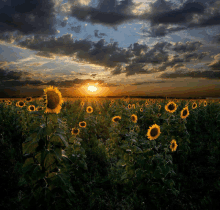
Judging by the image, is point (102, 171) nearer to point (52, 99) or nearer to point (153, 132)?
point (153, 132)

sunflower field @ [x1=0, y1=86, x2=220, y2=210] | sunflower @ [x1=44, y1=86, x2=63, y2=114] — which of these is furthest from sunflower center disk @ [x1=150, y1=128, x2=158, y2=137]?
sunflower @ [x1=44, y1=86, x2=63, y2=114]

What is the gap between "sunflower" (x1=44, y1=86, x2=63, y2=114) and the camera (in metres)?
2.52

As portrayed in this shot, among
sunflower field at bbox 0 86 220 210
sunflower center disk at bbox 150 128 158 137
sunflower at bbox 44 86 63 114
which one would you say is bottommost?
sunflower field at bbox 0 86 220 210

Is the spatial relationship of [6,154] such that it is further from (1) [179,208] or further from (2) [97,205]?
(1) [179,208]

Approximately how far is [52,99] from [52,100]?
17mm

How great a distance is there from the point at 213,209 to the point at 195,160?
7.75 feet

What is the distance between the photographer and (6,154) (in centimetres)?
480

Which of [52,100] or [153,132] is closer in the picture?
[52,100]

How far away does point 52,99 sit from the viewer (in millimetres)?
2562

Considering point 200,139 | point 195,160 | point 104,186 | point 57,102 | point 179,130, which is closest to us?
point 57,102

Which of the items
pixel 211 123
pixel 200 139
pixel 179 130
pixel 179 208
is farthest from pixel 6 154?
A: pixel 211 123

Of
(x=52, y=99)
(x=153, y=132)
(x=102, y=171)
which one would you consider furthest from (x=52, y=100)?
(x=102, y=171)

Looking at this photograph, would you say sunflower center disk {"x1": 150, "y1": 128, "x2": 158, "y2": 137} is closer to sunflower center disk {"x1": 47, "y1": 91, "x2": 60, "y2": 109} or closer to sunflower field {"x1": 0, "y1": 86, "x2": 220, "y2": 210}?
sunflower field {"x1": 0, "y1": 86, "x2": 220, "y2": 210}

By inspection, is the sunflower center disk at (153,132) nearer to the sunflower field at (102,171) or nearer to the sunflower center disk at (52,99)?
the sunflower field at (102,171)
